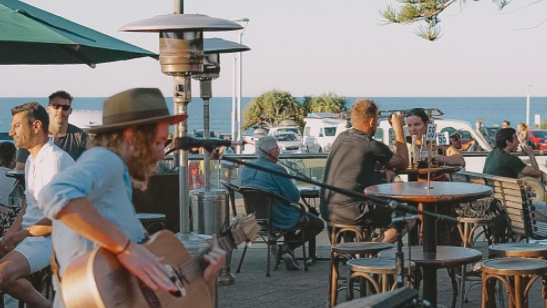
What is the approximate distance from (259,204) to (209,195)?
3.22ft

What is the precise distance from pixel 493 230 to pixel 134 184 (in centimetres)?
535

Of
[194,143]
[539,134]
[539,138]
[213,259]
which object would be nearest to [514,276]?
[213,259]

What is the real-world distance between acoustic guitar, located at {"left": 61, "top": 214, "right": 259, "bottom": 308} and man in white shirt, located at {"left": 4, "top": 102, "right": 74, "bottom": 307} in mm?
2058

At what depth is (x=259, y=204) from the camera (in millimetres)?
9828

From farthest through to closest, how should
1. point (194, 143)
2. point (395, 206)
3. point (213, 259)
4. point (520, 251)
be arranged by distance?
point (520, 251) < point (213, 259) < point (395, 206) < point (194, 143)

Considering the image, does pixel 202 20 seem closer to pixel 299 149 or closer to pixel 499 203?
pixel 499 203

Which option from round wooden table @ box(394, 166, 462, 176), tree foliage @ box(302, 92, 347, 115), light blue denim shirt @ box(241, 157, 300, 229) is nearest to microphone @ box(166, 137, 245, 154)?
round wooden table @ box(394, 166, 462, 176)

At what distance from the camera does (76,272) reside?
380 centimetres

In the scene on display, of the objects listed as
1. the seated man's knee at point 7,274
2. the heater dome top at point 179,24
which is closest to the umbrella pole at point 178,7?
the heater dome top at point 179,24

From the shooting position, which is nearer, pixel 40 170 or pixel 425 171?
pixel 40 170

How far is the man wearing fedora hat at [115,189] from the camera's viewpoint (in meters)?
3.72

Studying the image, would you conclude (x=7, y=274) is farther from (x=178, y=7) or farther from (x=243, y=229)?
(x=178, y=7)

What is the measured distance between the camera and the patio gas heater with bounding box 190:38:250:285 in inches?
352

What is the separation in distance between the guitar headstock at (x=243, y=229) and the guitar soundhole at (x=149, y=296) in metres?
0.57
